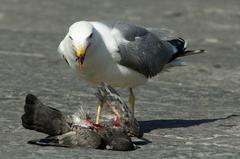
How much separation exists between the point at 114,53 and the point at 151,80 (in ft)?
10.1

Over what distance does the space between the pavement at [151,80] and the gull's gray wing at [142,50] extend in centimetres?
49

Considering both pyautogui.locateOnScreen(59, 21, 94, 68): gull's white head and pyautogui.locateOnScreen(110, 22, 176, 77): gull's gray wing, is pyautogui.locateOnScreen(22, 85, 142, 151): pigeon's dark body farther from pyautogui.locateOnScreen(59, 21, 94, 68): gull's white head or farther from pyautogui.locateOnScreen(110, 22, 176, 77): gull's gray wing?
pyautogui.locateOnScreen(110, 22, 176, 77): gull's gray wing

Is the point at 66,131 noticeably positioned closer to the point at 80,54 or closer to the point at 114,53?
the point at 80,54

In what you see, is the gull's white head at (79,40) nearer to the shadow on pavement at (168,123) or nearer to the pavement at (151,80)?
the pavement at (151,80)

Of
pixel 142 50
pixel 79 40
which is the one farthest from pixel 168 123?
pixel 79 40

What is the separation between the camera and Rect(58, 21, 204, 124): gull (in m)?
A: 6.34

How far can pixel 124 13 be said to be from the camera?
15.6 meters

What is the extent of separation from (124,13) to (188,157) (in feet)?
32.8

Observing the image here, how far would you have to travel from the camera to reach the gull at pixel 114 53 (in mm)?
6336

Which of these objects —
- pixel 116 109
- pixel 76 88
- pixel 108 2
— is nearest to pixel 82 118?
pixel 116 109

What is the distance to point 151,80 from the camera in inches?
383

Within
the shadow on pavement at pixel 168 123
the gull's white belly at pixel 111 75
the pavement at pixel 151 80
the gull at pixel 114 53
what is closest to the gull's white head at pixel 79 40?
the gull at pixel 114 53

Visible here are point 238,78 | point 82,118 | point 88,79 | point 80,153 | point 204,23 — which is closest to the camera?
point 80,153

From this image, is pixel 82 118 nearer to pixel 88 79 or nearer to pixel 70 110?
pixel 88 79
